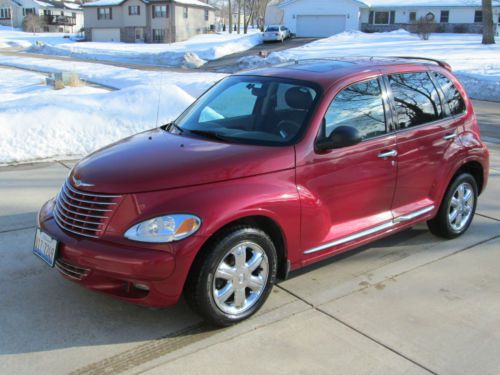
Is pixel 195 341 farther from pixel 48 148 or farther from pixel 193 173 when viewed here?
A: pixel 48 148

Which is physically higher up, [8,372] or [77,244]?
[77,244]

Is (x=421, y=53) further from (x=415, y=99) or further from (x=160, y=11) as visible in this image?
(x=160, y=11)

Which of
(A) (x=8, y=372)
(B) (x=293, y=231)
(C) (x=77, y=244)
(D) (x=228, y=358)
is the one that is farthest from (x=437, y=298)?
(A) (x=8, y=372)

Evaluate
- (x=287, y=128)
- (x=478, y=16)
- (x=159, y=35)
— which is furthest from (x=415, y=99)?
(x=159, y=35)

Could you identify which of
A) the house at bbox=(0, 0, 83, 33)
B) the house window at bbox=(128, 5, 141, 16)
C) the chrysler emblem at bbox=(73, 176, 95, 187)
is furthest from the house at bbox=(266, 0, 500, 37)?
the chrysler emblem at bbox=(73, 176, 95, 187)

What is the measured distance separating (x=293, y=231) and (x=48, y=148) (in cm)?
565

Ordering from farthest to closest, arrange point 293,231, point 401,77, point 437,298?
point 401,77 < point 437,298 < point 293,231

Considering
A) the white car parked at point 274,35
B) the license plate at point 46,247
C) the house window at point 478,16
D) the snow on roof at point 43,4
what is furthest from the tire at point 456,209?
the snow on roof at point 43,4

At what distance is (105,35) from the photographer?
65.7 m

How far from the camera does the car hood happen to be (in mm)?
3389

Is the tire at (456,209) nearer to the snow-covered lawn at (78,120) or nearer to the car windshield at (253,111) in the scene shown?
the car windshield at (253,111)

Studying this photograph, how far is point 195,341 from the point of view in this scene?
3408mm

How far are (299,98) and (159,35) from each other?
61740 mm

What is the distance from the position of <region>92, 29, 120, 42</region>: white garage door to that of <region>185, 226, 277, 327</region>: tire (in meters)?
66.0
